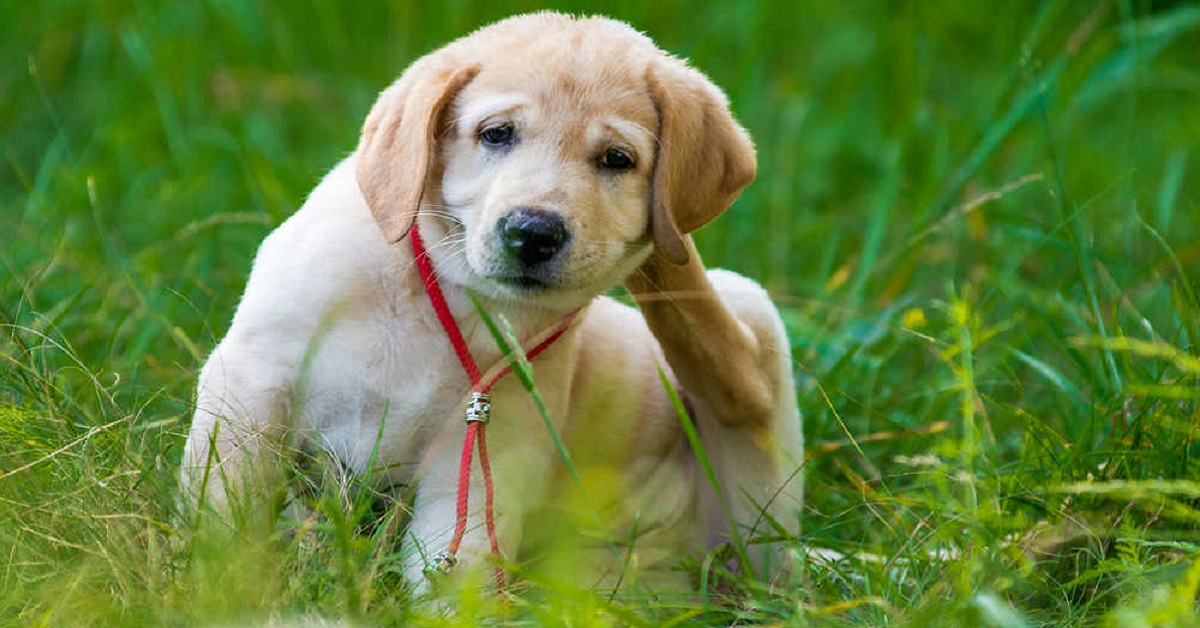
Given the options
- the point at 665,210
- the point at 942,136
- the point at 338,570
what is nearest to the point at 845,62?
the point at 942,136

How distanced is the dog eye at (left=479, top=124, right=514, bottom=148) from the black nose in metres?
0.23

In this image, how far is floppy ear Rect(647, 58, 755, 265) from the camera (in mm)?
3346

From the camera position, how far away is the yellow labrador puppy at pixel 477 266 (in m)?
3.19

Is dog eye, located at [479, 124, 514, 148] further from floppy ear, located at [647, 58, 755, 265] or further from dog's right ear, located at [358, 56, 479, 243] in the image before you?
floppy ear, located at [647, 58, 755, 265]

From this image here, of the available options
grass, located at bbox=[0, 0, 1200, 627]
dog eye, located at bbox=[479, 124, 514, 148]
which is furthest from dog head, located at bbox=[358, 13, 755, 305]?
grass, located at bbox=[0, 0, 1200, 627]

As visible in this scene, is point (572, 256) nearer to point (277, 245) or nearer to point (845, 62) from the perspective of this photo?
point (277, 245)

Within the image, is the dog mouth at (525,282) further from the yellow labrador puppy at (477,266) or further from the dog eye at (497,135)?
the dog eye at (497,135)

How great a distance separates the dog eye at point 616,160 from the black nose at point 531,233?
0.80 feet

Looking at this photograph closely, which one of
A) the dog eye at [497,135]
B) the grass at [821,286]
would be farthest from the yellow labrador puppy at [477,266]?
the grass at [821,286]

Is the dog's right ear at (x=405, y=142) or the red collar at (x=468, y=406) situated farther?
the red collar at (x=468, y=406)

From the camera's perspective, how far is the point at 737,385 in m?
3.85

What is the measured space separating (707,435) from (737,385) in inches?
12.1

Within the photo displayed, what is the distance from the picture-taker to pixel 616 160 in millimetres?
3312

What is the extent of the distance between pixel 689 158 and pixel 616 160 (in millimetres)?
187
